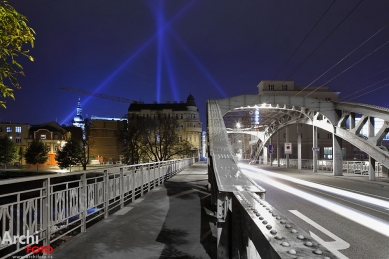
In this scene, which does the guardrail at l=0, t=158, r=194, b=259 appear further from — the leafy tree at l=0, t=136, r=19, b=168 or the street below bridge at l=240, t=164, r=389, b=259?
the leafy tree at l=0, t=136, r=19, b=168

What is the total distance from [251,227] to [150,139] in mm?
49725

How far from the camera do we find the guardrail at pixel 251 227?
2.01 m

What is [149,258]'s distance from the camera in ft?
17.0

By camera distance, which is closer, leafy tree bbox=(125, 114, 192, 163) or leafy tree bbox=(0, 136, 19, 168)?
leafy tree bbox=(125, 114, 192, 163)

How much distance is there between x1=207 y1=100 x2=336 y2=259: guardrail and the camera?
6.58ft

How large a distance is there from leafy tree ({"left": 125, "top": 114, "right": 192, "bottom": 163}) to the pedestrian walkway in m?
39.7

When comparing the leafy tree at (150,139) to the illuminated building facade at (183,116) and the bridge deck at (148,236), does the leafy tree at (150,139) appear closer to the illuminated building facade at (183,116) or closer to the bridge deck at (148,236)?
the bridge deck at (148,236)

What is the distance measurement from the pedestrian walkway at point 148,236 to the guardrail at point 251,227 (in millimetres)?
1281

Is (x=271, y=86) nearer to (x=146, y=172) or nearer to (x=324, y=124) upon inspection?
(x=324, y=124)

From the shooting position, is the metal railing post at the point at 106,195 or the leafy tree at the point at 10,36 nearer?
the leafy tree at the point at 10,36

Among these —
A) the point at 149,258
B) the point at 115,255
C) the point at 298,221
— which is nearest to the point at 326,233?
the point at 298,221

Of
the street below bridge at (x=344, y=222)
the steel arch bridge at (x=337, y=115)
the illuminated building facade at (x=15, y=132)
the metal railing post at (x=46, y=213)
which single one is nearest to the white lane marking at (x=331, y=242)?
the street below bridge at (x=344, y=222)

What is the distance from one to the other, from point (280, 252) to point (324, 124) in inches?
1217

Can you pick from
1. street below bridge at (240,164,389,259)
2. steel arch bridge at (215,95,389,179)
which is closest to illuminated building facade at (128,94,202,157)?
steel arch bridge at (215,95,389,179)
